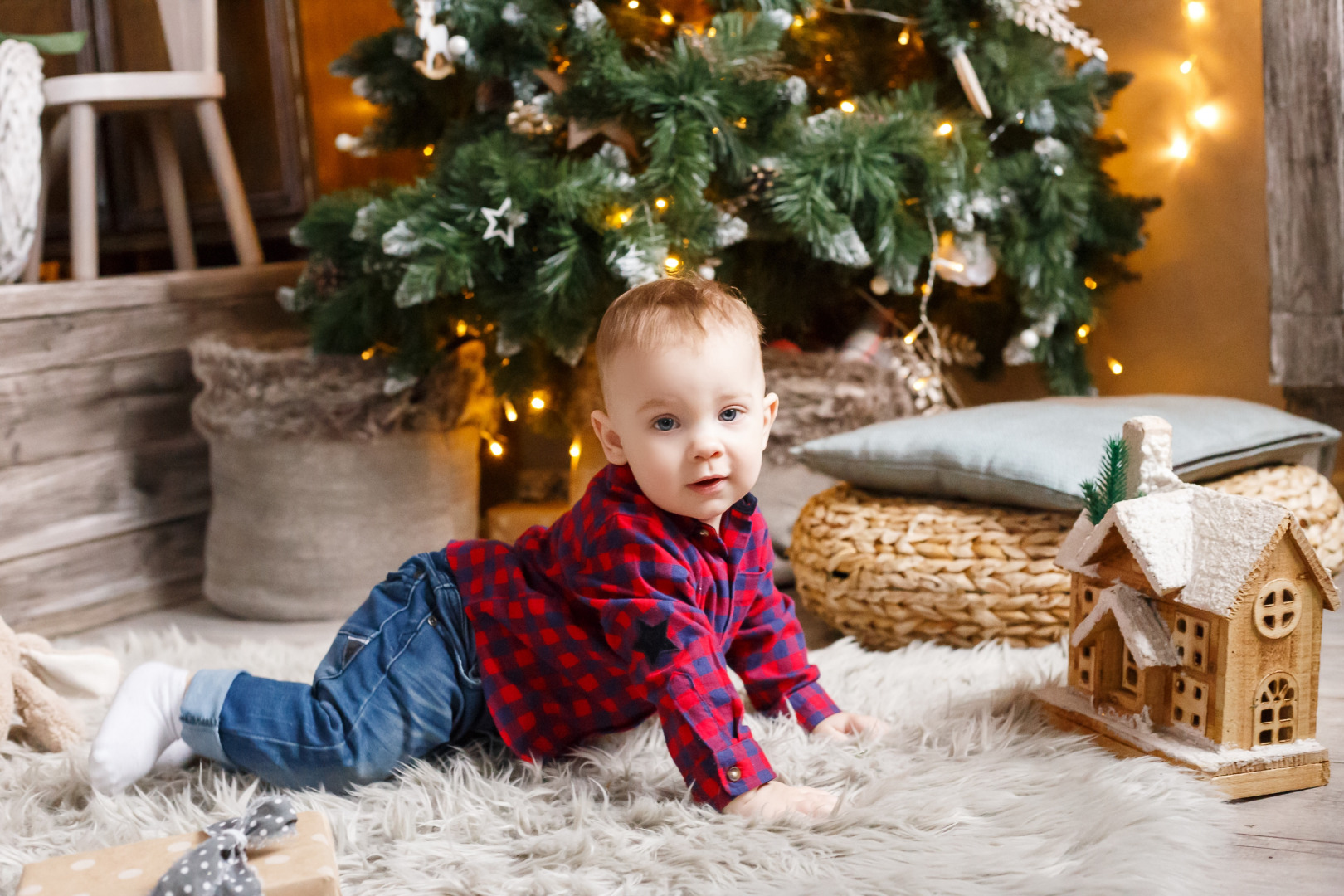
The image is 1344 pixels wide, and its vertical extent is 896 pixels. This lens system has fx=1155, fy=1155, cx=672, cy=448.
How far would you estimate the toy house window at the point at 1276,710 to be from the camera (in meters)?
1.01

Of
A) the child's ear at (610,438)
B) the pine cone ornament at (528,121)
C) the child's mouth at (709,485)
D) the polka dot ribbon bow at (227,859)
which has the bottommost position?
the polka dot ribbon bow at (227,859)

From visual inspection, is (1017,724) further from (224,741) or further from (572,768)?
(224,741)

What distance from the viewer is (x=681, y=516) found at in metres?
1.10

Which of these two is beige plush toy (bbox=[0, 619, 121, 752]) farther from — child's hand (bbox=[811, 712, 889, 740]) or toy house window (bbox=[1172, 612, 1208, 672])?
toy house window (bbox=[1172, 612, 1208, 672])

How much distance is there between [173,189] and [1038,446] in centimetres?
174

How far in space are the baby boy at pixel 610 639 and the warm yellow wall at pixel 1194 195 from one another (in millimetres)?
1209

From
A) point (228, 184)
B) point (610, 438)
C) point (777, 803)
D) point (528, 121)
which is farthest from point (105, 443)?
point (777, 803)

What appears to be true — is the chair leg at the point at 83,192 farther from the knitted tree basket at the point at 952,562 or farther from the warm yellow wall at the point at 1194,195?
the warm yellow wall at the point at 1194,195

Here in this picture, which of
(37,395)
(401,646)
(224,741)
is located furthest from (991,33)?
(37,395)

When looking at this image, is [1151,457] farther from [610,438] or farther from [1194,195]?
[1194,195]

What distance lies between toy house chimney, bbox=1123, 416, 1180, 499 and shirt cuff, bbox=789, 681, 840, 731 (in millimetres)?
386

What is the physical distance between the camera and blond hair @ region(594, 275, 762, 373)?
3.37 ft

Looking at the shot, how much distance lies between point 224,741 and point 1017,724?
78 centimetres

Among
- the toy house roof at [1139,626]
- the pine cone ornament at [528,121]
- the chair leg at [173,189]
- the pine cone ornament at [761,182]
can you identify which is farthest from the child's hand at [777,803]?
the chair leg at [173,189]
